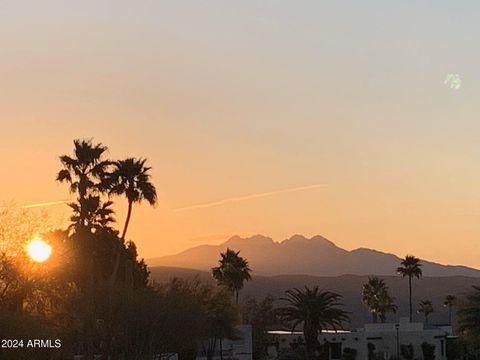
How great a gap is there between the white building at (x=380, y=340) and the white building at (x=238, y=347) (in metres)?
13.7

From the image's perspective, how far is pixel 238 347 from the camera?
58.7 meters

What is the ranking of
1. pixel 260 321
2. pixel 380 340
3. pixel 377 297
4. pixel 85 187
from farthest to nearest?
pixel 377 297 → pixel 260 321 → pixel 380 340 → pixel 85 187

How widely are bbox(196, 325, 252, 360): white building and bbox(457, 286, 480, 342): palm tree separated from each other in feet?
52.7

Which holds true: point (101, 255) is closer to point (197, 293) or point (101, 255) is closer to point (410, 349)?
point (197, 293)

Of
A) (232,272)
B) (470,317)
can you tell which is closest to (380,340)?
(232,272)

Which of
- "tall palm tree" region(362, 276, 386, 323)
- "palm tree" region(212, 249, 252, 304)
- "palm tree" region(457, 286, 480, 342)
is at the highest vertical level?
"palm tree" region(212, 249, 252, 304)

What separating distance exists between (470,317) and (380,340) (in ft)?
60.6

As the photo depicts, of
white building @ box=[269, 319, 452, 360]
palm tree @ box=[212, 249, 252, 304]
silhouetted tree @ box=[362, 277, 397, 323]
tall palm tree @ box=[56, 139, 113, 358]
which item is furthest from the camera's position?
silhouetted tree @ box=[362, 277, 397, 323]

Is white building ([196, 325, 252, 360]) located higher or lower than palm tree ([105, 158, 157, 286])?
lower

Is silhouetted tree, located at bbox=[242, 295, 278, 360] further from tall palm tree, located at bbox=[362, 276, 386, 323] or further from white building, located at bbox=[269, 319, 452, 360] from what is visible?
tall palm tree, located at bbox=[362, 276, 386, 323]

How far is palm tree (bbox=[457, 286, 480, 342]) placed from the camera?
184 feet

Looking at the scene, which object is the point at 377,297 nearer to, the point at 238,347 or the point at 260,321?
the point at 260,321

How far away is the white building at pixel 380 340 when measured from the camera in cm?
7244

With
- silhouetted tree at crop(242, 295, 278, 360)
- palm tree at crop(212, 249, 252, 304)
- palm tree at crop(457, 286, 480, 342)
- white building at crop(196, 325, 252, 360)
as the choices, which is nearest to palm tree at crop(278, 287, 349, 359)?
white building at crop(196, 325, 252, 360)
